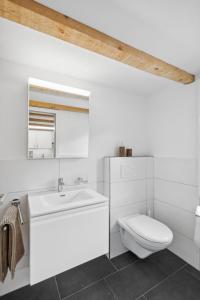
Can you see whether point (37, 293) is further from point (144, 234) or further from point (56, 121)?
point (56, 121)

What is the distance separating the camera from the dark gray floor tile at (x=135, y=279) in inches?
56.9

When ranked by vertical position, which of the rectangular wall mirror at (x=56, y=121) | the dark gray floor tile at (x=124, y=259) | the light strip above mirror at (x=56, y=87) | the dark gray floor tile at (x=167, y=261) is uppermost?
the light strip above mirror at (x=56, y=87)

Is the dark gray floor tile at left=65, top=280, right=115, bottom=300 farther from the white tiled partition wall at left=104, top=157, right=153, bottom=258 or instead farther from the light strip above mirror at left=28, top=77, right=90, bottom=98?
the light strip above mirror at left=28, top=77, right=90, bottom=98

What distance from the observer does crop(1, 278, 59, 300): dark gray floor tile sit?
4.59 feet

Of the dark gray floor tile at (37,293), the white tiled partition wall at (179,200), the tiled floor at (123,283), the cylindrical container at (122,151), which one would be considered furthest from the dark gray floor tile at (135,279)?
the cylindrical container at (122,151)

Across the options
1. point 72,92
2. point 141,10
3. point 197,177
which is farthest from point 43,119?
point 197,177

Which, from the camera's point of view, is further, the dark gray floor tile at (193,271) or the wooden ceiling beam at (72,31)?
the dark gray floor tile at (193,271)

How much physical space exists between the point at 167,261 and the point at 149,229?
0.57m

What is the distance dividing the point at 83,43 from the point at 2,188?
140 cm

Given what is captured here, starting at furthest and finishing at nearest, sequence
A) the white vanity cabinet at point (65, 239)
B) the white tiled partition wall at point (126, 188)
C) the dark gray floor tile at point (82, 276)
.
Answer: the white tiled partition wall at point (126, 188) → the dark gray floor tile at point (82, 276) → the white vanity cabinet at point (65, 239)

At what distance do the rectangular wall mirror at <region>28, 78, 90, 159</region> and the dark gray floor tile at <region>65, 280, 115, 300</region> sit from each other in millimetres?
1301

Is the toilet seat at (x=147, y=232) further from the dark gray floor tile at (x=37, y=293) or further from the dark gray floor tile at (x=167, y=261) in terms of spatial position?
the dark gray floor tile at (x=37, y=293)

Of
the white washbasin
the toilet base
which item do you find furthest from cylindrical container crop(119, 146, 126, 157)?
the toilet base

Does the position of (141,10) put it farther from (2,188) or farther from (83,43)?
(2,188)
